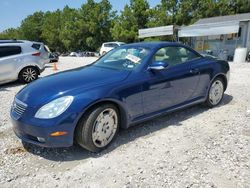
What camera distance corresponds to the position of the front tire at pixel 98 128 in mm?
3199

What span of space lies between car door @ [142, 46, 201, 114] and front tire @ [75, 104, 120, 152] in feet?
2.02

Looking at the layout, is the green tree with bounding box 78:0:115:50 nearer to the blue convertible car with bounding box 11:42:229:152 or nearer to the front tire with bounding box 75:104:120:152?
the blue convertible car with bounding box 11:42:229:152

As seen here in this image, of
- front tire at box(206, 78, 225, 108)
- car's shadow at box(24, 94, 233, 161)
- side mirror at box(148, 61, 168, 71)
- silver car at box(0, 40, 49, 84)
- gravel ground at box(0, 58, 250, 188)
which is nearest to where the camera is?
gravel ground at box(0, 58, 250, 188)

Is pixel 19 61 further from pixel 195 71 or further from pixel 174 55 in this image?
pixel 195 71

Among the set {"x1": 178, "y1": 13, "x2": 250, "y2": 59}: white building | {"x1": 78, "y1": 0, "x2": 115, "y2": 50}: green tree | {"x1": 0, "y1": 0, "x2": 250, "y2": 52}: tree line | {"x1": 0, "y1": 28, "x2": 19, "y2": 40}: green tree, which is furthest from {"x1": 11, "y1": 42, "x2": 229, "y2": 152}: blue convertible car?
{"x1": 0, "y1": 28, "x2": 19, "y2": 40}: green tree

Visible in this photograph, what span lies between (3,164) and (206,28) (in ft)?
59.9

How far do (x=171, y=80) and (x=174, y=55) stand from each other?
609mm

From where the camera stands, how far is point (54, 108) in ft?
10.1

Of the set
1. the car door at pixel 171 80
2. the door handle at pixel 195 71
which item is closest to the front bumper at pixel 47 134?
the car door at pixel 171 80

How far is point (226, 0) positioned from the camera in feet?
107

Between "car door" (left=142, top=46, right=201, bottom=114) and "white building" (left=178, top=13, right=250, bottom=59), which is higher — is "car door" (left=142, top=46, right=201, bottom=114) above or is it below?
above

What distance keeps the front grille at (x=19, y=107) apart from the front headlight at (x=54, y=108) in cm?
27

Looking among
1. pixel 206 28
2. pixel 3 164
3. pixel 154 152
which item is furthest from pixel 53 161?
pixel 206 28

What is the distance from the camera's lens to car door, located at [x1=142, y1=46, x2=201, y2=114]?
3898 millimetres
